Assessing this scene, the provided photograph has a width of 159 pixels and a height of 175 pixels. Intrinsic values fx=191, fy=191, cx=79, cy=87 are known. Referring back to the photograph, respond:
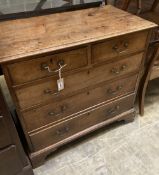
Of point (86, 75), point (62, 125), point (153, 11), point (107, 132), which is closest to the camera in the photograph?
point (86, 75)

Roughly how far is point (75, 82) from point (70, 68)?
110 millimetres

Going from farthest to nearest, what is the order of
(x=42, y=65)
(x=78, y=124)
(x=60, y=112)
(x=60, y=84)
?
(x=78, y=124)
(x=60, y=112)
(x=60, y=84)
(x=42, y=65)

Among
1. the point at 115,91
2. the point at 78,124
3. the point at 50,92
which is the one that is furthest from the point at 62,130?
the point at 115,91

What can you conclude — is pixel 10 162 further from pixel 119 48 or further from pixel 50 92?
pixel 119 48

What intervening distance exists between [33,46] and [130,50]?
0.60 metres

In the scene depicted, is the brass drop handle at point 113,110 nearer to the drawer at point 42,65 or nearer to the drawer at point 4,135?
the drawer at point 42,65

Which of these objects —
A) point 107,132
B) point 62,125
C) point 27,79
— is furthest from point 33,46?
point 107,132

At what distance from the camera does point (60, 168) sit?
4.33 feet

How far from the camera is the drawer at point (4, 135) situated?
3.00 ft

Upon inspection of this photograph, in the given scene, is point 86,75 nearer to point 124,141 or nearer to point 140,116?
point 124,141

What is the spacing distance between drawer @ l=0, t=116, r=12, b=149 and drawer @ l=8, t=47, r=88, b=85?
199 mm

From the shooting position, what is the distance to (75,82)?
1.11m

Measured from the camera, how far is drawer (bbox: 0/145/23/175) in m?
1.01

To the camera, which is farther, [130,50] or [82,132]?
[82,132]
